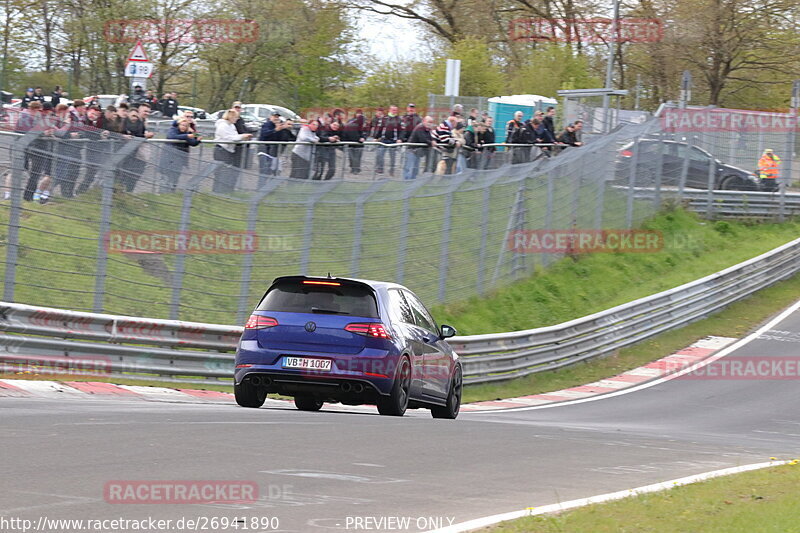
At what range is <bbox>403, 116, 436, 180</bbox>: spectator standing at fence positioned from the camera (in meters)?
23.4

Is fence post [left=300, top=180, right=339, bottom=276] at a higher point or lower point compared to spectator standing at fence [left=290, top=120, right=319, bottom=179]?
lower

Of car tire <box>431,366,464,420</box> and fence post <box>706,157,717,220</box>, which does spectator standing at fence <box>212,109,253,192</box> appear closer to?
car tire <box>431,366,464,420</box>

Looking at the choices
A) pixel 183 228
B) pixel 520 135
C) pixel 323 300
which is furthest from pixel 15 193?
pixel 520 135

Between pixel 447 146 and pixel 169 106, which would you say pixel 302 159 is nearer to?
pixel 447 146

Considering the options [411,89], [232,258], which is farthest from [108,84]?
[232,258]

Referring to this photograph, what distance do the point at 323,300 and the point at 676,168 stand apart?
85.3ft

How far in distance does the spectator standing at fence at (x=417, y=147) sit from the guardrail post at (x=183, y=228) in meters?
8.06

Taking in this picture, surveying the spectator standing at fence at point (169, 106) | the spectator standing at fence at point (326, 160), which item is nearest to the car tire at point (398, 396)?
the spectator standing at fence at point (326, 160)

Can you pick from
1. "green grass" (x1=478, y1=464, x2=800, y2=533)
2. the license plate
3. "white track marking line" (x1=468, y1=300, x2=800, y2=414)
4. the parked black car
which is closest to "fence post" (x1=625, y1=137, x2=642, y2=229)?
the parked black car

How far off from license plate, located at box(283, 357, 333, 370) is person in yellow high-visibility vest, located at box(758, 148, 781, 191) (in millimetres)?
28528

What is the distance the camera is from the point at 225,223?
16.0 metres

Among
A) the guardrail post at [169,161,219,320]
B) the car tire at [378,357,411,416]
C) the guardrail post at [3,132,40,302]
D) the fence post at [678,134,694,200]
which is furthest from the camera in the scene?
the fence post at [678,134,694,200]

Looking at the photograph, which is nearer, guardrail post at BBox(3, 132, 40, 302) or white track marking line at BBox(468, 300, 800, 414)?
guardrail post at BBox(3, 132, 40, 302)

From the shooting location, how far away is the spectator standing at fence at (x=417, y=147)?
23.4 metres
